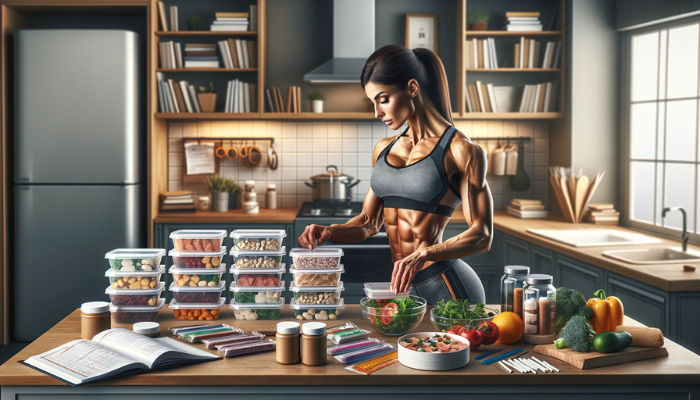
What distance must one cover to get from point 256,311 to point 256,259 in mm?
168

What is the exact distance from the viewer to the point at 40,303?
14.2 ft

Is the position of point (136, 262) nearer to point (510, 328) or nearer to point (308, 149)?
point (510, 328)

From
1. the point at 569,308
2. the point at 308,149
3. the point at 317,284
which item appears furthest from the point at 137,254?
the point at 308,149

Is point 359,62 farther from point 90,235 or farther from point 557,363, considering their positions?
point 557,363

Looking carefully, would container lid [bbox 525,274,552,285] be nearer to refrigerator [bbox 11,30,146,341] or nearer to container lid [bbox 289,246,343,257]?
container lid [bbox 289,246,343,257]

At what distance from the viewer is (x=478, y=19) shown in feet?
15.4

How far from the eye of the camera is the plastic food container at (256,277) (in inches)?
79.8

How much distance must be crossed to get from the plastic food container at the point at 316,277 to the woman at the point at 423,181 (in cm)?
13

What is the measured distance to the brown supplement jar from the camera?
1576 millimetres

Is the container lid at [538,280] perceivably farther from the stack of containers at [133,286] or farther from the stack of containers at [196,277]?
the stack of containers at [133,286]

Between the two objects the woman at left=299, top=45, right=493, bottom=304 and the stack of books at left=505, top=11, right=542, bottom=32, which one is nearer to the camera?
the woman at left=299, top=45, right=493, bottom=304

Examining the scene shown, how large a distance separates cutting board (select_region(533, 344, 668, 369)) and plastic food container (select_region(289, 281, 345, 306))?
0.65 meters

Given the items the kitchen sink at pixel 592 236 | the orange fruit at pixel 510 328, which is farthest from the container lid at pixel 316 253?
the kitchen sink at pixel 592 236

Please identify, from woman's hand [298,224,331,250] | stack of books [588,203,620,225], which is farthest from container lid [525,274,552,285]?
stack of books [588,203,620,225]
